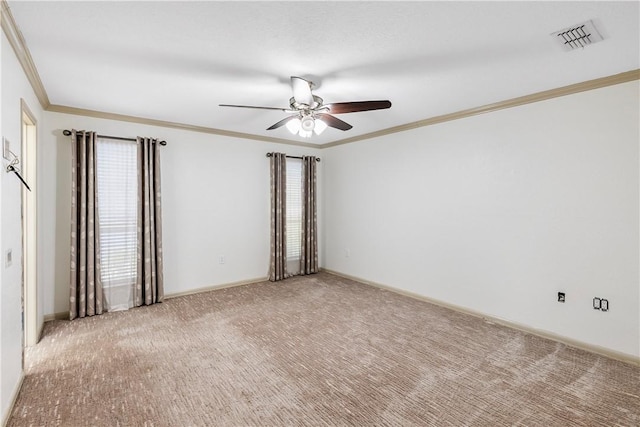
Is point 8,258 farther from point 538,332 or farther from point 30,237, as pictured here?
point 538,332

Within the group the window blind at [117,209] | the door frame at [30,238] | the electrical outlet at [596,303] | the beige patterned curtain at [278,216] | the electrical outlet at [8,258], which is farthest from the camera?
the beige patterned curtain at [278,216]

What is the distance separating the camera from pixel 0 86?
6.49 ft

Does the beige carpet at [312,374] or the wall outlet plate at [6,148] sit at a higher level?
the wall outlet plate at [6,148]

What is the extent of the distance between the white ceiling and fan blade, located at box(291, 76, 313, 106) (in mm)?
112

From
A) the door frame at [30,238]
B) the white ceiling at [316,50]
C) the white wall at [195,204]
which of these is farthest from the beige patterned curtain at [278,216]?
the door frame at [30,238]

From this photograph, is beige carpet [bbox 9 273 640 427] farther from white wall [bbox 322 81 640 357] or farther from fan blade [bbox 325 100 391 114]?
fan blade [bbox 325 100 391 114]

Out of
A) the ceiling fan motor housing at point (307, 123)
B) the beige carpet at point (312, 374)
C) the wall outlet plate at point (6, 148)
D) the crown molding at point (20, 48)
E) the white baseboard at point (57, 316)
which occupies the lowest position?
the beige carpet at point (312, 374)

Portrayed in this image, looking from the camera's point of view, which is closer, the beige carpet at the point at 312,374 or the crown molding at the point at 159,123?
the beige carpet at the point at 312,374

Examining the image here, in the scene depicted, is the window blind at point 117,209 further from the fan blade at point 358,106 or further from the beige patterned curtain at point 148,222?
the fan blade at point 358,106

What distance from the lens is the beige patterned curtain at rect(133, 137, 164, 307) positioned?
4289 mm

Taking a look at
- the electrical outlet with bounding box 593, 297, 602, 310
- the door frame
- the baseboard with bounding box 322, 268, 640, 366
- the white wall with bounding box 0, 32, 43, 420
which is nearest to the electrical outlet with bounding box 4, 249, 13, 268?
the white wall with bounding box 0, 32, 43, 420

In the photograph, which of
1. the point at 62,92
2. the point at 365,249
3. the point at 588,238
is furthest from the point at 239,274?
the point at 588,238

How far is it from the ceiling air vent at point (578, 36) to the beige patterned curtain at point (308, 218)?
4144mm

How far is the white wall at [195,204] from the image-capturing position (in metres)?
3.86
